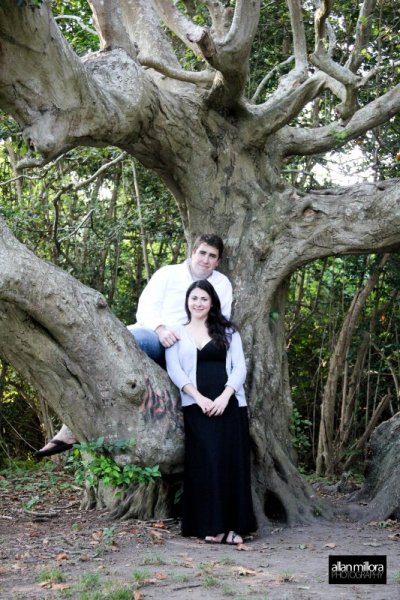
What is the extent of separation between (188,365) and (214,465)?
83cm

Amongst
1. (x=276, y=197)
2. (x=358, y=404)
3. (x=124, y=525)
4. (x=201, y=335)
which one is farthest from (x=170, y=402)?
(x=358, y=404)

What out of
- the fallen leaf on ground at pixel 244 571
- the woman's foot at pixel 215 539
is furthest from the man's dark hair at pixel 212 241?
the fallen leaf on ground at pixel 244 571

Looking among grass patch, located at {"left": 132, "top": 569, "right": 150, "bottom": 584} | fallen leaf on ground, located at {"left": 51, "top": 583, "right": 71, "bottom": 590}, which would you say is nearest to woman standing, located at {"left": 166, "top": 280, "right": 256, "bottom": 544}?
grass patch, located at {"left": 132, "top": 569, "right": 150, "bottom": 584}

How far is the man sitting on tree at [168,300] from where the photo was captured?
24.7ft

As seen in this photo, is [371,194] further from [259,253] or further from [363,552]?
[363,552]

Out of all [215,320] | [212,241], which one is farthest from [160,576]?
[212,241]

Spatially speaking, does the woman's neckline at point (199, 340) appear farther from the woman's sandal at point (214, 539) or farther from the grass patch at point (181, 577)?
the grass patch at point (181, 577)

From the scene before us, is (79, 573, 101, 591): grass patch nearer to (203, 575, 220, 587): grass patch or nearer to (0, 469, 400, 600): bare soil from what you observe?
(0, 469, 400, 600): bare soil

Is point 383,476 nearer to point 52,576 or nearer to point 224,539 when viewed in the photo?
point 224,539

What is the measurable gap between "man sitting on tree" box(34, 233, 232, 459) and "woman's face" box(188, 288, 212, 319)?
8.0 inches

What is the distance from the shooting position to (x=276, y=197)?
8.38 m

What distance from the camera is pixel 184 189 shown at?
27.7 feet

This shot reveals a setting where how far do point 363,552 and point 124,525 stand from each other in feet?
6.74

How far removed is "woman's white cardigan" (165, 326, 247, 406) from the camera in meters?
7.26
